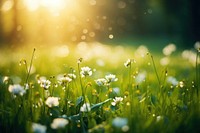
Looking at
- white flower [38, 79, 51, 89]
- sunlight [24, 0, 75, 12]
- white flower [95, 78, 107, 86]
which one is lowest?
white flower [38, 79, 51, 89]

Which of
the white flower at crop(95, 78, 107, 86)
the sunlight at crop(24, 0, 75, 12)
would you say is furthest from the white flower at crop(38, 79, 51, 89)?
the sunlight at crop(24, 0, 75, 12)

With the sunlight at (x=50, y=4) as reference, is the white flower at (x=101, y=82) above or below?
below

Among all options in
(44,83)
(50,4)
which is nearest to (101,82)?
(44,83)

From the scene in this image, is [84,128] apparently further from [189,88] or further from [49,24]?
[49,24]

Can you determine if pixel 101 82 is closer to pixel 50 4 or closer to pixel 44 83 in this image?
pixel 44 83

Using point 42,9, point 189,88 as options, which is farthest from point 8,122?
point 42,9

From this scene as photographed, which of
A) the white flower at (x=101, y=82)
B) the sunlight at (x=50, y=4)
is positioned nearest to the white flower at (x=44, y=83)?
the white flower at (x=101, y=82)

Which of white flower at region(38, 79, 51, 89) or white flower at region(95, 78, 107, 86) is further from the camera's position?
white flower at region(95, 78, 107, 86)

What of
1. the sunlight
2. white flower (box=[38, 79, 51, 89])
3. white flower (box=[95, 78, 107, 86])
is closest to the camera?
white flower (box=[38, 79, 51, 89])

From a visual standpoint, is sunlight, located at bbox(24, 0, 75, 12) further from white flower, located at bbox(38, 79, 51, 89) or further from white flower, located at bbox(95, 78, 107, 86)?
white flower, located at bbox(38, 79, 51, 89)

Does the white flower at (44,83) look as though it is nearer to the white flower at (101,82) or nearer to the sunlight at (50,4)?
the white flower at (101,82)

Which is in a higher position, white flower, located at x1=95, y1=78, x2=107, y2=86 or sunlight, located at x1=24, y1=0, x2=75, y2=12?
sunlight, located at x1=24, y1=0, x2=75, y2=12
